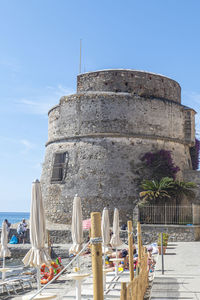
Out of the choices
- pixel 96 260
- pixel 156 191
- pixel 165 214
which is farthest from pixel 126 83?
pixel 96 260

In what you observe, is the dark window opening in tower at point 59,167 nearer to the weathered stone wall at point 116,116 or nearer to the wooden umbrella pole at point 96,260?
the weathered stone wall at point 116,116

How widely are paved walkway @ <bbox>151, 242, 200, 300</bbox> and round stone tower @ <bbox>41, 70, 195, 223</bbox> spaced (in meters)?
8.80

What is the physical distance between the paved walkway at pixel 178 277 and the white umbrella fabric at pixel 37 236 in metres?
2.49

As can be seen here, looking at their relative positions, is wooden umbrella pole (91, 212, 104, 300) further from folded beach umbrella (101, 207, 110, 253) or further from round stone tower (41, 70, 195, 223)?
round stone tower (41, 70, 195, 223)

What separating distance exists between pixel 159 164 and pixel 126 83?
5.73m

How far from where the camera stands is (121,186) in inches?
909

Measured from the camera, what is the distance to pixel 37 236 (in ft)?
25.8

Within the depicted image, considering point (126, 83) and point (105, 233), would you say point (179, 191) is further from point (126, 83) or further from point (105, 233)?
point (105, 233)

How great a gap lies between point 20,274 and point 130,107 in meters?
12.8

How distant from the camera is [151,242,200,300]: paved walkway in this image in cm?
809

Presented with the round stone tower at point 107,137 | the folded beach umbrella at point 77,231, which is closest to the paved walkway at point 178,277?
the folded beach umbrella at point 77,231

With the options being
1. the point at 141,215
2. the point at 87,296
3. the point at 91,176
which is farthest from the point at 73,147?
the point at 87,296

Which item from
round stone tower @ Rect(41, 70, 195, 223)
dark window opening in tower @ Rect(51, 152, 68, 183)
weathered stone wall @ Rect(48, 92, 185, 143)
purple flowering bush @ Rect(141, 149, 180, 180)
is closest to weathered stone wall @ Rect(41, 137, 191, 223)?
round stone tower @ Rect(41, 70, 195, 223)

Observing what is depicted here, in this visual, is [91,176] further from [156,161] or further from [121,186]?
[156,161]
